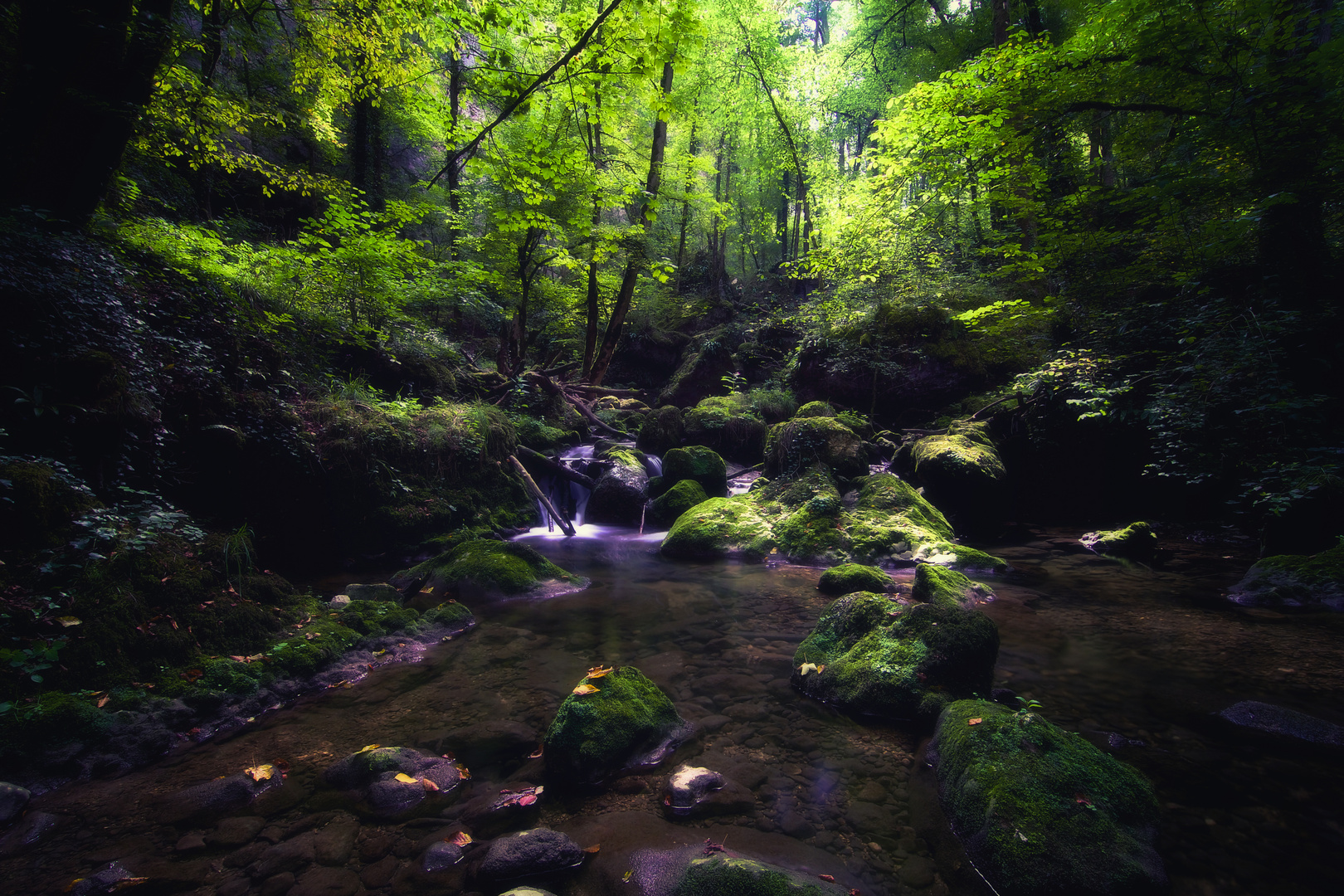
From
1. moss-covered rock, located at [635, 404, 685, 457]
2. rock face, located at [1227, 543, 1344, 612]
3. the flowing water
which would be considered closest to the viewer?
the flowing water

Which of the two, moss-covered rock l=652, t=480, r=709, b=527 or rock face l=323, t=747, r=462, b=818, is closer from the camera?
rock face l=323, t=747, r=462, b=818

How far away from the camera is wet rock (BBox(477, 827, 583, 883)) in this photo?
94.0 inches

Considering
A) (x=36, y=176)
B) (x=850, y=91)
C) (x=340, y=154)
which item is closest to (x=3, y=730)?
(x=36, y=176)

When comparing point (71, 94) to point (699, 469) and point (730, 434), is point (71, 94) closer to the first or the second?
point (699, 469)

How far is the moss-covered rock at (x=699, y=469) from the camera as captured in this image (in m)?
10.6

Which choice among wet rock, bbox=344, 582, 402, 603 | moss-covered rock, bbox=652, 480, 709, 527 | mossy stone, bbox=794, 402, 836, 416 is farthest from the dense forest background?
moss-covered rock, bbox=652, 480, 709, 527

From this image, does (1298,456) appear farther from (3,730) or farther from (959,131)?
(3,730)

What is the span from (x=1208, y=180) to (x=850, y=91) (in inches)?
775

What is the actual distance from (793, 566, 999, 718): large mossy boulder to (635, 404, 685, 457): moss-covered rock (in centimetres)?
846

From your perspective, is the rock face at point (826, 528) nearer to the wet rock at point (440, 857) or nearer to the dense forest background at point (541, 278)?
the dense forest background at point (541, 278)

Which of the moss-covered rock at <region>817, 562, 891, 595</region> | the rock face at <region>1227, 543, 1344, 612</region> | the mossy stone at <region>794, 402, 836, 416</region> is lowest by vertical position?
the moss-covered rock at <region>817, 562, 891, 595</region>

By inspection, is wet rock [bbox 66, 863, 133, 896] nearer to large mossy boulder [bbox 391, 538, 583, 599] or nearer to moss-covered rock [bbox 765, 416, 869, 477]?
large mossy boulder [bbox 391, 538, 583, 599]

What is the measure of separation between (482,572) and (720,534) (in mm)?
3854

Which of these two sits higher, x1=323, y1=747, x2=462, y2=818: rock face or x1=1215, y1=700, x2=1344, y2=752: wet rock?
x1=1215, y1=700, x2=1344, y2=752: wet rock
